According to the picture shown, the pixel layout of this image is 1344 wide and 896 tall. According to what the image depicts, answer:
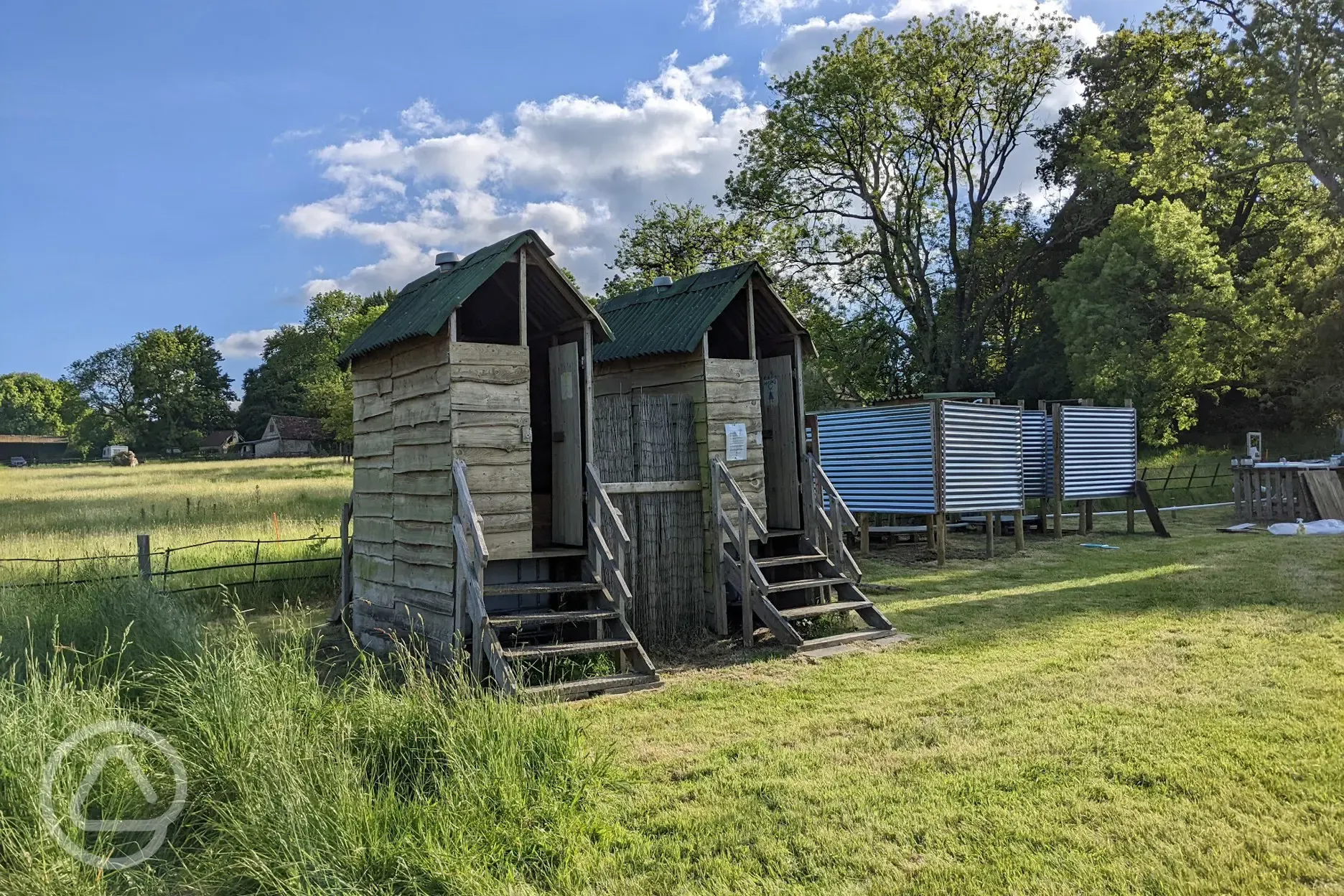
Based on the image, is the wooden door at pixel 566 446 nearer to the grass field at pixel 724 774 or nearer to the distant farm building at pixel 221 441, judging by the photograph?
the grass field at pixel 724 774

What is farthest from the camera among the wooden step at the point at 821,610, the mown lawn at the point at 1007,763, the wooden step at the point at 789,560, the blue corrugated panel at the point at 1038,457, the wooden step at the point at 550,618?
the blue corrugated panel at the point at 1038,457

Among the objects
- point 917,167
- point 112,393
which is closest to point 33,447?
point 112,393

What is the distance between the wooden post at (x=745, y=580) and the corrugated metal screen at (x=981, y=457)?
6.88m

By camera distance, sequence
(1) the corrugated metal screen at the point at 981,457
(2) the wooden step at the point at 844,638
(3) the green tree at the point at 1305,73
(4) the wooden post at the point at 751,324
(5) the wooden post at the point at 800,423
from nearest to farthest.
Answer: (2) the wooden step at the point at 844,638
(4) the wooden post at the point at 751,324
(5) the wooden post at the point at 800,423
(1) the corrugated metal screen at the point at 981,457
(3) the green tree at the point at 1305,73

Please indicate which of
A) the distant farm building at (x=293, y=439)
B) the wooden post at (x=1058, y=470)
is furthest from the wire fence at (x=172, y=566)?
the distant farm building at (x=293, y=439)

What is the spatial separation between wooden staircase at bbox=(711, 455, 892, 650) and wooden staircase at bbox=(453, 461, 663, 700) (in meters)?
1.50

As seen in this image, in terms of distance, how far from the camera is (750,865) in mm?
4016

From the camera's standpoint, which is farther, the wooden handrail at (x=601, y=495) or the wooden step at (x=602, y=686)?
the wooden handrail at (x=601, y=495)

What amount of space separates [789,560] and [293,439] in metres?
68.3

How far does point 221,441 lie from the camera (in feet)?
271

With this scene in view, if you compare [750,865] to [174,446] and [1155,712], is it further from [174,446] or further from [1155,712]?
[174,446]

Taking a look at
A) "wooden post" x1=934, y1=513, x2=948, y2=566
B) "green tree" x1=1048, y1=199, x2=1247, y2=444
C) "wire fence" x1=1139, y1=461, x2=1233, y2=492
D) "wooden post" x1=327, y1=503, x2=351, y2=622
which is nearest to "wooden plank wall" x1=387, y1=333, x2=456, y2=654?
"wooden post" x1=327, y1=503, x2=351, y2=622

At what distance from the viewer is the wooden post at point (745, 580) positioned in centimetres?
909

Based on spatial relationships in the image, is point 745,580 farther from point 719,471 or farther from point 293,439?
point 293,439
